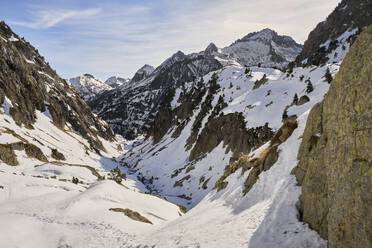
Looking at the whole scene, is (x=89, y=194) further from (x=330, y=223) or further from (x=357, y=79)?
(x=357, y=79)

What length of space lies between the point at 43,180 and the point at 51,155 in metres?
32.9

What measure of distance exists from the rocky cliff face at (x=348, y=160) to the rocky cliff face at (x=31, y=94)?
270ft

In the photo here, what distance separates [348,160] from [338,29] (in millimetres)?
151344

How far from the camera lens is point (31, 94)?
95.7 meters

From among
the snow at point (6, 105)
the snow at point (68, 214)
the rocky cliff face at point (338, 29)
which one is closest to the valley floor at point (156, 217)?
the snow at point (68, 214)

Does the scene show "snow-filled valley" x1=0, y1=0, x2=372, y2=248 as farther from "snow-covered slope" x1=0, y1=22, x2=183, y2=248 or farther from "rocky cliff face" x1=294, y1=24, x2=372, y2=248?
"rocky cliff face" x1=294, y1=24, x2=372, y2=248

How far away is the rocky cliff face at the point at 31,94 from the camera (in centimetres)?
7781

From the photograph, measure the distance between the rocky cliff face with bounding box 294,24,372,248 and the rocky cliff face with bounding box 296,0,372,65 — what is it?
4051 inches

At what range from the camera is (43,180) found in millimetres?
→ 34250

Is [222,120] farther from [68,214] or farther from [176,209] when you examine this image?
[68,214]

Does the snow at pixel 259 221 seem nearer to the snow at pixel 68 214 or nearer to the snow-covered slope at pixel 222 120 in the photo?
the snow at pixel 68 214

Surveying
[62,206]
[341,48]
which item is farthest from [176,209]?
[341,48]

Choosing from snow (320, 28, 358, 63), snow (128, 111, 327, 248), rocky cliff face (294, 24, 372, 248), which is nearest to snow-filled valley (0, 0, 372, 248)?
snow (128, 111, 327, 248)

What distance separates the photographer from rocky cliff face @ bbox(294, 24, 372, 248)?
6957mm
